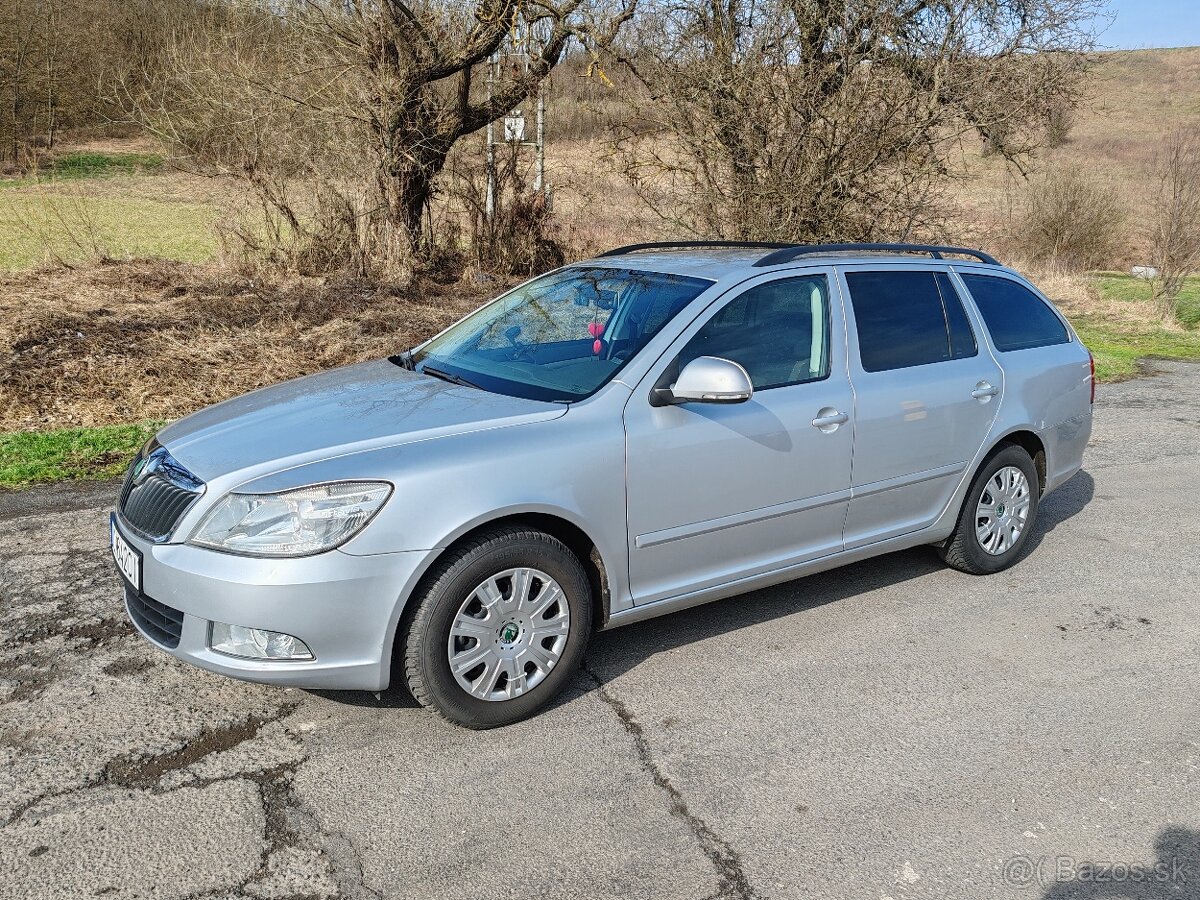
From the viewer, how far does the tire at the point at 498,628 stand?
343 cm

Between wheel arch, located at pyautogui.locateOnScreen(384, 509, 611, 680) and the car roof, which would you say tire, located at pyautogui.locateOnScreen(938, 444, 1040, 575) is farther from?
wheel arch, located at pyautogui.locateOnScreen(384, 509, 611, 680)

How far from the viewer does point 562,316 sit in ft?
15.5

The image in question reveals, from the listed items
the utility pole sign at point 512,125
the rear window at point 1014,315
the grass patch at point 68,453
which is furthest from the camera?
the utility pole sign at point 512,125

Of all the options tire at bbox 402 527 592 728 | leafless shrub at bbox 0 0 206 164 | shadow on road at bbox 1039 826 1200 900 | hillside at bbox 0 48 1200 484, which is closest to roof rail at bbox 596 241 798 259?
tire at bbox 402 527 592 728

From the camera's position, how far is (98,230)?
17.0 meters

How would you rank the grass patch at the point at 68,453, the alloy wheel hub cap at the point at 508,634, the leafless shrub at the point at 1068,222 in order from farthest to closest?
1. the leafless shrub at the point at 1068,222
2. the grass patch at the point at 68,453
3. the alloy wheel hub cap at the point at 508,634

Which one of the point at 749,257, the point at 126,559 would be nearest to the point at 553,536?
the point at 126,559

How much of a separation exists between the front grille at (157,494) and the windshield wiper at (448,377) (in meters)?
1.16

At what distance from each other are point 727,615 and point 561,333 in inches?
60.9

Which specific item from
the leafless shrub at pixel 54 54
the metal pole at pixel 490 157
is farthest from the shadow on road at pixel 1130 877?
the leafless shrub at pixel 54 54

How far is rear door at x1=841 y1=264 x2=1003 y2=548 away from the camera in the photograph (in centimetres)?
461

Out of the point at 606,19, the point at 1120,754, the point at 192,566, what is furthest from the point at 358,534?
the point at 606,19

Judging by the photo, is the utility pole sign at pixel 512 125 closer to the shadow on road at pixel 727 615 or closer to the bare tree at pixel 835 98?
the bare tree at pixel 835 98

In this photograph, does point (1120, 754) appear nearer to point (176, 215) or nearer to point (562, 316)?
point (562, 316)
